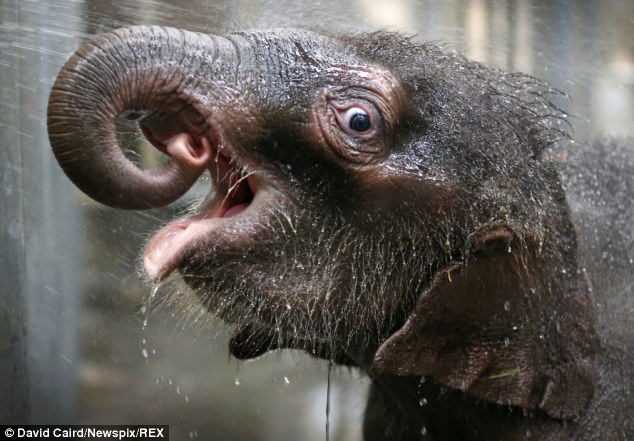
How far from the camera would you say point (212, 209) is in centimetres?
283

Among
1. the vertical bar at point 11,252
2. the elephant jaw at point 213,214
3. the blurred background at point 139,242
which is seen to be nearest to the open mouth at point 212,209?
the elephant jaw at point 213,214

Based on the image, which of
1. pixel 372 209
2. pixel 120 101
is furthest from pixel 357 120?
pixel 120 101

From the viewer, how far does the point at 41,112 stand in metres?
4.34

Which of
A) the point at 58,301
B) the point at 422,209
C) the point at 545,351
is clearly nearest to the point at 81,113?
the point at 422,209

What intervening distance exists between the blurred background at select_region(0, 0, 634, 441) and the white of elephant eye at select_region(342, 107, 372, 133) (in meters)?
0.90

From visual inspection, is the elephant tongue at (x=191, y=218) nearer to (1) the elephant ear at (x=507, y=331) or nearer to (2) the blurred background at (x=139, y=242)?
(1) the elephant ear at (x=507, y=331)

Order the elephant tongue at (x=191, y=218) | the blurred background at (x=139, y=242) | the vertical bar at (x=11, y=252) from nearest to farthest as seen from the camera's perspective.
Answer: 1. the elephant tongue at (x=191, y=218)
2. the vertical bar at (x=11, y=252)
3. the blurred background at (x=139, y=242)

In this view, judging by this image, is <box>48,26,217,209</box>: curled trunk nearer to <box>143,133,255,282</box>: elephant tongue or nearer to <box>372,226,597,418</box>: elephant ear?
<box>143,133,255,282</box>: elephant tongue

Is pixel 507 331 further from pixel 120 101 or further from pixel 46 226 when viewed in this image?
pixel 46 226

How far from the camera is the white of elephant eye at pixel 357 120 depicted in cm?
285

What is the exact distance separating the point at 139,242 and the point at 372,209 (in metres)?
2.05

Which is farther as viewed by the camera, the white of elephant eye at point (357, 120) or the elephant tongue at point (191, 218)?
the white of elephant eye at point (357, 120)

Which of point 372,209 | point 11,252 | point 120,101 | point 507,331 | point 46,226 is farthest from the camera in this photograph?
point 46,226

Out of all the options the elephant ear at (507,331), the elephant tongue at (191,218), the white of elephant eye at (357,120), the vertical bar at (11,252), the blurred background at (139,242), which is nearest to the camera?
the elephant tongue at (191,218)
